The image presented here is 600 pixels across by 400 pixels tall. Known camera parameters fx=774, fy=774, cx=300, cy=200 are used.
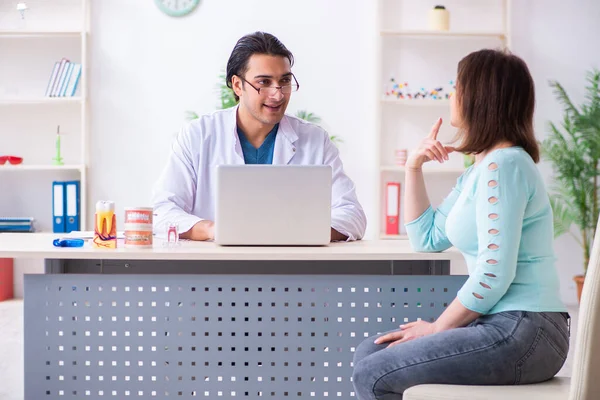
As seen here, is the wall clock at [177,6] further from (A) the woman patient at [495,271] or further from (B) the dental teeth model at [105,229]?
(A) the woman patient at [495,271]

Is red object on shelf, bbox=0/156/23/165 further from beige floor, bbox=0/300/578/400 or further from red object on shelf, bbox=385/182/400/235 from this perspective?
red object on shelf, bbox=385/182/400/235

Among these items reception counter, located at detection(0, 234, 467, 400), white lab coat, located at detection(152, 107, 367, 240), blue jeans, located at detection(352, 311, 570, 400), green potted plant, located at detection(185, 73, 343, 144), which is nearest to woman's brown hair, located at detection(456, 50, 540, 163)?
blue jeans, located at detection(352, 311, 570, 400)

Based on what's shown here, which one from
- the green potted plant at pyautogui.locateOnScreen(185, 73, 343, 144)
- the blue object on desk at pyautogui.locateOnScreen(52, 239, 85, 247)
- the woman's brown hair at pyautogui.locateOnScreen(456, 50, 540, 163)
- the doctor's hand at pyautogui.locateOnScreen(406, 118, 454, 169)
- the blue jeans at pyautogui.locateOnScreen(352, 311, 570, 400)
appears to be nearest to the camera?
the blue jeans at pyautogui.locateOnScreen(352, 311, 570, 400)

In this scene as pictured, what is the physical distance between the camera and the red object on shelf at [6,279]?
5.14 metres

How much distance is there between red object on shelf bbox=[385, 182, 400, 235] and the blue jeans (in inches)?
128

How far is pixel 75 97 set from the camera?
495cm

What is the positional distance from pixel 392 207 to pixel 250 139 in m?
2.21

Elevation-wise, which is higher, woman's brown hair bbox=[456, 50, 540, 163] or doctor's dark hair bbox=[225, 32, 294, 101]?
doctor's dark hair bbox=[225, 32, 294, 101]

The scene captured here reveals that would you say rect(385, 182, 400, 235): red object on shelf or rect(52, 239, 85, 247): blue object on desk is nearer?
rect(52, 239, 85, 247): blue object on desk

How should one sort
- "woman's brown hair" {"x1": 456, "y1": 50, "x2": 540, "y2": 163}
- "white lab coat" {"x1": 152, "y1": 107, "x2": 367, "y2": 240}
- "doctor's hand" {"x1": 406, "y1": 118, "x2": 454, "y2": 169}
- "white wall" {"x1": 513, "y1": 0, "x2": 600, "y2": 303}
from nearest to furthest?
"woman's brown hair" {"x1": 456, "y1": 50, "x2": 540, "y2": 163}
"doctor's hand" {"x1": 406, "y1": 118, "x2": 454, "y2": 169}
"white lab coat" {"x1": 152, "y1": 107, "x2": 367, "y2": 240}
"white wall" {"x1": 513, "y1": 0, "x2": 600, "y2": 303}

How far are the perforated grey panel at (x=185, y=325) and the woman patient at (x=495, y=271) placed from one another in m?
0.42

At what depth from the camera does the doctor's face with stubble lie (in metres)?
2.79

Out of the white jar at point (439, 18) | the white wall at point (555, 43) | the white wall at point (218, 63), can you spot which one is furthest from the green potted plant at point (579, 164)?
the white jar at point (439, 18)

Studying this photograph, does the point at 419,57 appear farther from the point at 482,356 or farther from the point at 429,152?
the point at 482,356
